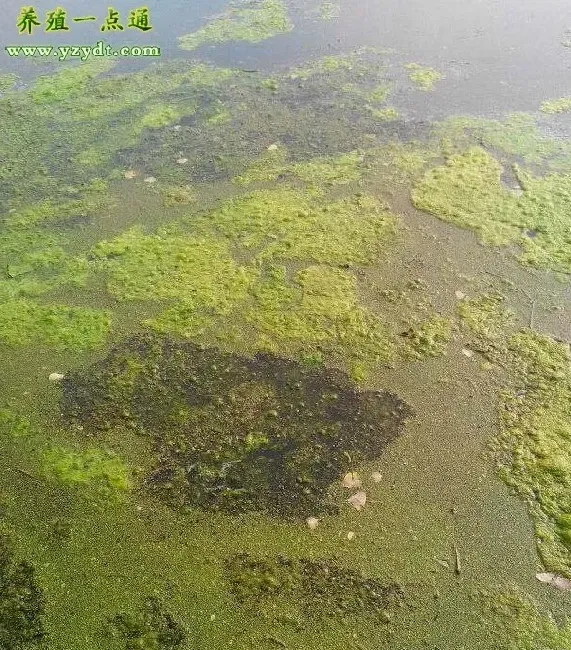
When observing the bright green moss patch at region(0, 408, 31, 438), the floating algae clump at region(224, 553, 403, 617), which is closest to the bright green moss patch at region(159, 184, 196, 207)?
the bright green moss patch at region(0, 408, 31, 438)

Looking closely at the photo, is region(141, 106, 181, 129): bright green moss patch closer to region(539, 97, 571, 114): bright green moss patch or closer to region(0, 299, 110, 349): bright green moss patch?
region(0, 299, 110, 349): bright green moss patch

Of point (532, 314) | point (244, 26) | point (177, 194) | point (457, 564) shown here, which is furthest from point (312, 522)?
point (244, 26)

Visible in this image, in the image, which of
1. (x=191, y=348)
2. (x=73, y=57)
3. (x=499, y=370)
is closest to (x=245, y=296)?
(x=191, y=348)

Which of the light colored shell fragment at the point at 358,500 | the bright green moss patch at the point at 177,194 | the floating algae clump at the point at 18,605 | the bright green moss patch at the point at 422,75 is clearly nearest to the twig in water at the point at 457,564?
the light colored shell fragment at the point at 358,500

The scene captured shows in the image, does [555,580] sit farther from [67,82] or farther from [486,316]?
[67,82]

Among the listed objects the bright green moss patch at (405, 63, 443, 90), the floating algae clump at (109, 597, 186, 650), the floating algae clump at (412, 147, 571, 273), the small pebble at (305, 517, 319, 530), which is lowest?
the floating algae clump at (109, 597, 186, 650)
